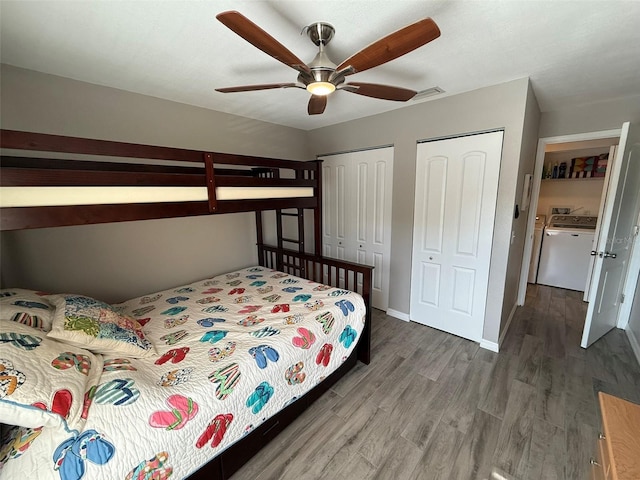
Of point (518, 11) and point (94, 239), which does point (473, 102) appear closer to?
point (518, 11)

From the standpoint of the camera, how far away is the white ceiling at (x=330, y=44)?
1225mm

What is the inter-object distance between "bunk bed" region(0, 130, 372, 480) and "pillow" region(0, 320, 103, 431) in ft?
0.17

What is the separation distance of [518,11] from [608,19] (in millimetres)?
484

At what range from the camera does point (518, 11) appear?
1.25 metres

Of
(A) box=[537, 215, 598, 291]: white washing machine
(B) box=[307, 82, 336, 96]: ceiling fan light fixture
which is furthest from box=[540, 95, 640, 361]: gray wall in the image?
(B) box=[307, 82, 336, 96]: ceiling fan light fixture

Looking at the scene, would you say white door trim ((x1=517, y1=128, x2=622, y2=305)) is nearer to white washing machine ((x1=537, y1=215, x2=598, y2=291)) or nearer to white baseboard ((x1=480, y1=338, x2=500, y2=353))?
white washing machine ((x1=537, y1=215, x2=598, y2=291))

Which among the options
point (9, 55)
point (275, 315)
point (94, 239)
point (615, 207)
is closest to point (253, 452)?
point (275, 315)

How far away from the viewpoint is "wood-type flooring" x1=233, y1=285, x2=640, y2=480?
4.61 feet

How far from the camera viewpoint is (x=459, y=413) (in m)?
1.73

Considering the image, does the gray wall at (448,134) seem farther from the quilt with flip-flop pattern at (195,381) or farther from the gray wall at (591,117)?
the quilt with flip-flop pattern at (195,381)

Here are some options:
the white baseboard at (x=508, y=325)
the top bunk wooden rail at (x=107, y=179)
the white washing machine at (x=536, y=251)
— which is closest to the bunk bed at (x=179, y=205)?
the top bunk wooden rail at (x=107, y=179)

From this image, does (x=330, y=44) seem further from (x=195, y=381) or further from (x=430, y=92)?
(x=195, y=381)

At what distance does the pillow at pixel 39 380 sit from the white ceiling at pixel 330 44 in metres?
1.48

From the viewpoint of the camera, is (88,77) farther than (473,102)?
No
